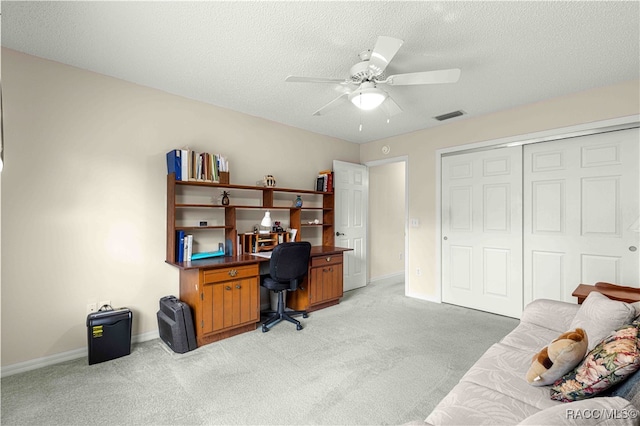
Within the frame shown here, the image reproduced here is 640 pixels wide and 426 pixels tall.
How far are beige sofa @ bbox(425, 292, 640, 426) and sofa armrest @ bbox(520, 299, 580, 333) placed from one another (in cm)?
2

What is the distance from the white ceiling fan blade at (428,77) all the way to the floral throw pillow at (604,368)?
64.6 inches

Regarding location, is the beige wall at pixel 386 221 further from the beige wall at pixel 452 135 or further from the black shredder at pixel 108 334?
the black shredder at pixel 108 334

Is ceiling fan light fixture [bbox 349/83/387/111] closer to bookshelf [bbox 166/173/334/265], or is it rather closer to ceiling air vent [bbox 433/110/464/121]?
bookshelf [bbox 166/173/334/265]

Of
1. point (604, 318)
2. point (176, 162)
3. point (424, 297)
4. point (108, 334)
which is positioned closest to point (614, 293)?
point (604, 318)

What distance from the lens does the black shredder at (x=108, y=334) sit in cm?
244

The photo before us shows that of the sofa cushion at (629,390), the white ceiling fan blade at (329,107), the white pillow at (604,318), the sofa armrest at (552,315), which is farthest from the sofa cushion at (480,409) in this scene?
the white ceiling fan blade at (329,107)

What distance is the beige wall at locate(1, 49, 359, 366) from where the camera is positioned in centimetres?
235

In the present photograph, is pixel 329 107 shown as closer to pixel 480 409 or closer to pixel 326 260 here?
pixel 326 260

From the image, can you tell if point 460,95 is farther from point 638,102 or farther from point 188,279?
point 188,279

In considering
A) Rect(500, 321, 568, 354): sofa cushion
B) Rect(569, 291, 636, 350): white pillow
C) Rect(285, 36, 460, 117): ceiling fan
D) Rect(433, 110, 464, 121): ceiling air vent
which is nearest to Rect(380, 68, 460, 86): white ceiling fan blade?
Rect(285, 36, 460, 117): ceiling fan

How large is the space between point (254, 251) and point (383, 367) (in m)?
1.98

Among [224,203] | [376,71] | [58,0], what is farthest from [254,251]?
[58,0]

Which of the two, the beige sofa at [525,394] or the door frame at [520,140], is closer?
the beige sofa at [525,394]

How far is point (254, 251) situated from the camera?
3656mm
